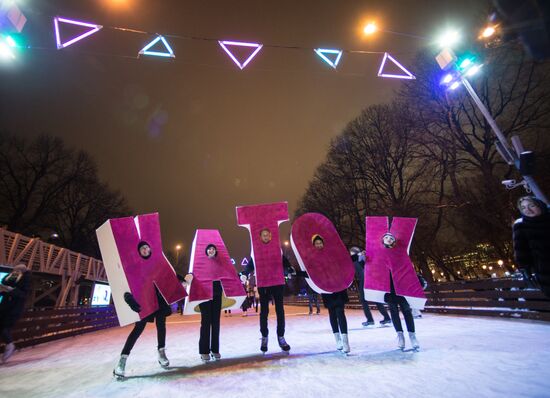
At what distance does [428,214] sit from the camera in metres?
21.4

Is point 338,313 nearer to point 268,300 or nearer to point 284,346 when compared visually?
point 284,346

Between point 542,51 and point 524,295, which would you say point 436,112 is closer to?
point 524,295

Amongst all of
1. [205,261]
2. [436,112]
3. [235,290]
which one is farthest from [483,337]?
[436,112]

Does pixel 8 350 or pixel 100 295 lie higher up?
pixel 100 295

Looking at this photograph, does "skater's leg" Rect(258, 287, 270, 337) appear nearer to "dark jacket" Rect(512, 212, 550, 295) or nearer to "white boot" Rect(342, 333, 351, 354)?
"white boot" Rect(342, 333, 351, 354)

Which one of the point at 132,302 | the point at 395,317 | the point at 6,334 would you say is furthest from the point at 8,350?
the point at 395,317

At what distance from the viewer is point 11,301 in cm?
749

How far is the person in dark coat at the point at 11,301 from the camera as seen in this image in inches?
290

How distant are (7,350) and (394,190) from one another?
21.6 metres

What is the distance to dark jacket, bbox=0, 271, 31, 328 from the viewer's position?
24.2 ft

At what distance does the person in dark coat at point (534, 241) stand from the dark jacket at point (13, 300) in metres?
10.2

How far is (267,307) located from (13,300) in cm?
641

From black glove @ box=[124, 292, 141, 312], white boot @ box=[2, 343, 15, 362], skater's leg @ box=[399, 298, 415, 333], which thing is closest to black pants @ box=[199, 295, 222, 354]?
black glove @ box=[124, 292, 141, 312]

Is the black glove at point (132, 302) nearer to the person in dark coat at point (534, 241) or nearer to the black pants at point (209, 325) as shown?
the black pants at point (209, 325)
